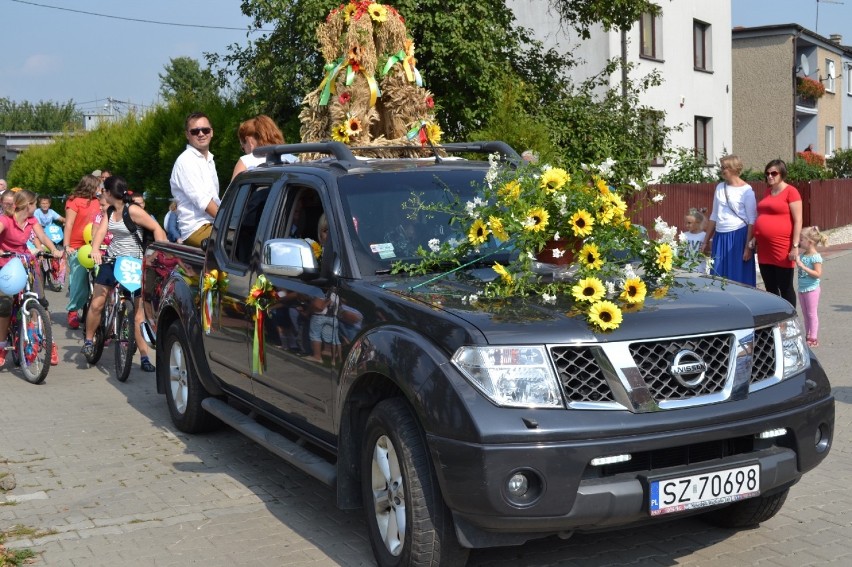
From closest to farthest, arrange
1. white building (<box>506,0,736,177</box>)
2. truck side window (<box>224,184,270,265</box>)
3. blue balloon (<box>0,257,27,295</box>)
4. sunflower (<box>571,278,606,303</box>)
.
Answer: sunflower (<box>571,278,606,303</box>) < truck side window (<box>224,184,270,265</box>) < blue balloon (<box>0,257,27,295</box>) < white building (<box>506,0,736,177</box>)

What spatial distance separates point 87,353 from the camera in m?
11.0

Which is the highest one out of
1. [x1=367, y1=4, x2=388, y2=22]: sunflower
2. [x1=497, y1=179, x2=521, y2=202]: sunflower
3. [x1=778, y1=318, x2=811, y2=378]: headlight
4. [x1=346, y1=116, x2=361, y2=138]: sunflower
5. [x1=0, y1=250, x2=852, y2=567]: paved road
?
[x1=367, y1=4, x2=388, y2=22]: sunflower

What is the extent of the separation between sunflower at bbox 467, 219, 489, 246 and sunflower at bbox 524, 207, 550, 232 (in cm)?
21

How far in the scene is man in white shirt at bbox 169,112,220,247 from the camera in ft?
30.6

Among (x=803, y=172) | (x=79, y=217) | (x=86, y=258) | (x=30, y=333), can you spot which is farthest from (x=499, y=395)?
(x=803, y=172)

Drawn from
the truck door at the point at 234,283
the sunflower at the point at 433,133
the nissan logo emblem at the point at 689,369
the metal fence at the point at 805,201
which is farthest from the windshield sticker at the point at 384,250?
the metal fence at the point at 805,201

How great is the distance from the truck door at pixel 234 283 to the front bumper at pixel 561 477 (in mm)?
2384

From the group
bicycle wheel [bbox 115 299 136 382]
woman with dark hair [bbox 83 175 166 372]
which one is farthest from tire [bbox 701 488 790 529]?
woman with dark hair [bbox 83 175 166 372]

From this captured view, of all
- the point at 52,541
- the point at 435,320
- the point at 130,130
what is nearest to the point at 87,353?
the point at 52,541

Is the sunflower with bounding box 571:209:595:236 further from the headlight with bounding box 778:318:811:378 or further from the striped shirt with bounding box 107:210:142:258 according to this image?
the striped shirt with bounding box 107:210:142:258

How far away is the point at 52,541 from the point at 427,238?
8.07ft

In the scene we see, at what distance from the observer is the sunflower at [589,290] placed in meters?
4.49

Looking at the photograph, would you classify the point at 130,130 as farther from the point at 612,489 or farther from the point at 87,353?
the point at 612,489

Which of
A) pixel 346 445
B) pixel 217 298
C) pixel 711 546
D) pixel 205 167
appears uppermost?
pixel 205 167
